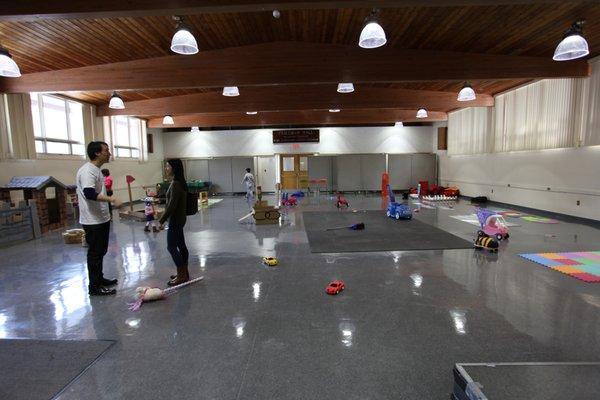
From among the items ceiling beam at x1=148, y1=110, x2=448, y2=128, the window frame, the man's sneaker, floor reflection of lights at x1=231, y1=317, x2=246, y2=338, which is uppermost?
ceiling beam at x1=148, y1=110, x2=448, y2=128

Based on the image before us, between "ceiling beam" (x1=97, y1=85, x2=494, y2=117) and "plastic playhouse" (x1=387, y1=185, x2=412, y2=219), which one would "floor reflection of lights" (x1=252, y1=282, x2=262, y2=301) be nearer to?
"plastic playhouse" (x1=387, y1=185, x2=412, y2=219)

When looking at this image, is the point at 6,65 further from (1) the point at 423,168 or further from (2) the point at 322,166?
(1) the point at 423,168

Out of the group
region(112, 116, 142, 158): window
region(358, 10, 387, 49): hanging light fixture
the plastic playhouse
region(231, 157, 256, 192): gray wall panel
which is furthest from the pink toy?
region(231, 157, 256, 192): gray wall panel

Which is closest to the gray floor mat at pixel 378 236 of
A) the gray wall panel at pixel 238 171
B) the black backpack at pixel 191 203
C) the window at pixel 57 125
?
the black backpack at pixel 191 203

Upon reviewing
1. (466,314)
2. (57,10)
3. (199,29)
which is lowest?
(466,314)

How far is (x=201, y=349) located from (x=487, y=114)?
42.5ft

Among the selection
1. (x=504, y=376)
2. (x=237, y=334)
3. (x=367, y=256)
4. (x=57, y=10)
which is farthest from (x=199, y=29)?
(x=504, y=376)

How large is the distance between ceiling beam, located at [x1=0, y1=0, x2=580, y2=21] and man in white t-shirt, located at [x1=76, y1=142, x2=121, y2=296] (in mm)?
1931

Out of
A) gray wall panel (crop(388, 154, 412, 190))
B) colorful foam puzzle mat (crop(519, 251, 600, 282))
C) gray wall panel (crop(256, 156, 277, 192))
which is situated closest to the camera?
colorful foam puzzle mat (crop(519, 251, 600, 282))

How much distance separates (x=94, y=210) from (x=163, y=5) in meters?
2.74

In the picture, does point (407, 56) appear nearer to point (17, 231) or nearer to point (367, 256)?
point (367, 256)

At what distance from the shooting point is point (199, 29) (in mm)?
6023

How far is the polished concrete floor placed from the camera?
2.22 meters

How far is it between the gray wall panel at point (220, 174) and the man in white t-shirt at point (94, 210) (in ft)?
46.0
